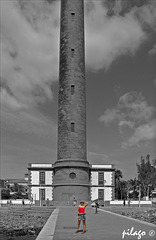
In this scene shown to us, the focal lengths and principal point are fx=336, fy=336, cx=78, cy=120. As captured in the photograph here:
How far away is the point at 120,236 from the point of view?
1134 cm

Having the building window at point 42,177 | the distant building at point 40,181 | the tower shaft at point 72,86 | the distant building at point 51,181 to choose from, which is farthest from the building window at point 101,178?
the tower shaft at point 72,86

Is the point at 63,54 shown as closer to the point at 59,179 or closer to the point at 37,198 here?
the point at 59,179

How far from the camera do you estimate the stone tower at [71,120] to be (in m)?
44.2

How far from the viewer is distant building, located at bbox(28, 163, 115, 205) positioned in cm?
5275

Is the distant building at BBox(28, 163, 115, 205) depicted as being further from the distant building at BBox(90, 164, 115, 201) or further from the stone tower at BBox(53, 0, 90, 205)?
the stone tower at BBox(53, 0, 90, 205)

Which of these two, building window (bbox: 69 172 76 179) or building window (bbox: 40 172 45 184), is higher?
building window (bbox: 69 172 76 179)

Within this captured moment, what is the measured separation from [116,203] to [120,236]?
3771 cm

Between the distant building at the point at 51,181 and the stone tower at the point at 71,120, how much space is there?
7815 millimetres

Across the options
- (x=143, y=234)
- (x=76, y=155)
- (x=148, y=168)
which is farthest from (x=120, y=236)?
(x=148, y=168)

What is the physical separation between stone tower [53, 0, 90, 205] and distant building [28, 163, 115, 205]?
782 centimetres

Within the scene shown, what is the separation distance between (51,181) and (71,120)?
45.5 feet

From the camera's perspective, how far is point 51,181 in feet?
176

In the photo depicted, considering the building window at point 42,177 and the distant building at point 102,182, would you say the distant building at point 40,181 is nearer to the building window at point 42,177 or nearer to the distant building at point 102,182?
the building window at point 42,177

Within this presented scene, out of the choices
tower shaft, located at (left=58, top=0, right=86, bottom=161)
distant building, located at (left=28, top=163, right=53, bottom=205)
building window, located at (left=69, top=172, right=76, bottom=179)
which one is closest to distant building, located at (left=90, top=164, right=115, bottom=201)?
distant building, located at (left=28, top=163, right=53, bottom=205)
